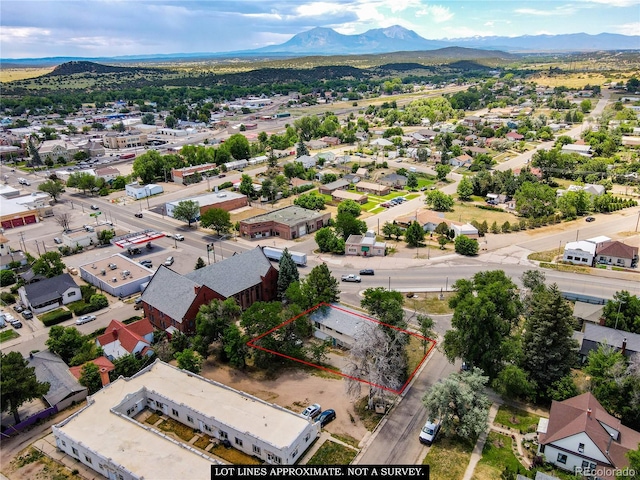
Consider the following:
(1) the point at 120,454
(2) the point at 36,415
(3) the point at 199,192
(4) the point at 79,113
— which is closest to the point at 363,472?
(1) the point at 120,454

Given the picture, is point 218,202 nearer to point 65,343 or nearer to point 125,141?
point 65,343

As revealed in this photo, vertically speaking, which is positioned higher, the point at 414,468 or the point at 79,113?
the point at 79,113

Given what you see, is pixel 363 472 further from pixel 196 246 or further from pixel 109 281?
pixel 196 246

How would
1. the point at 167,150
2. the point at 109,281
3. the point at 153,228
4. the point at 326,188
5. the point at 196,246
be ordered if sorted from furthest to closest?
the point at 167,150, the point at 326,188, the point at 153,228, the point at 196,246, the point at 109,281

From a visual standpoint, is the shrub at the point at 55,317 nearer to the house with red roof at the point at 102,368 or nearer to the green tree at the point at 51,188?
the house with red roof at the point at 102,368

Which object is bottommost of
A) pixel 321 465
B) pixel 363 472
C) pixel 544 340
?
pixel 321 465

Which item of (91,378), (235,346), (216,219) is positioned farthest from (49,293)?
(235,346)
